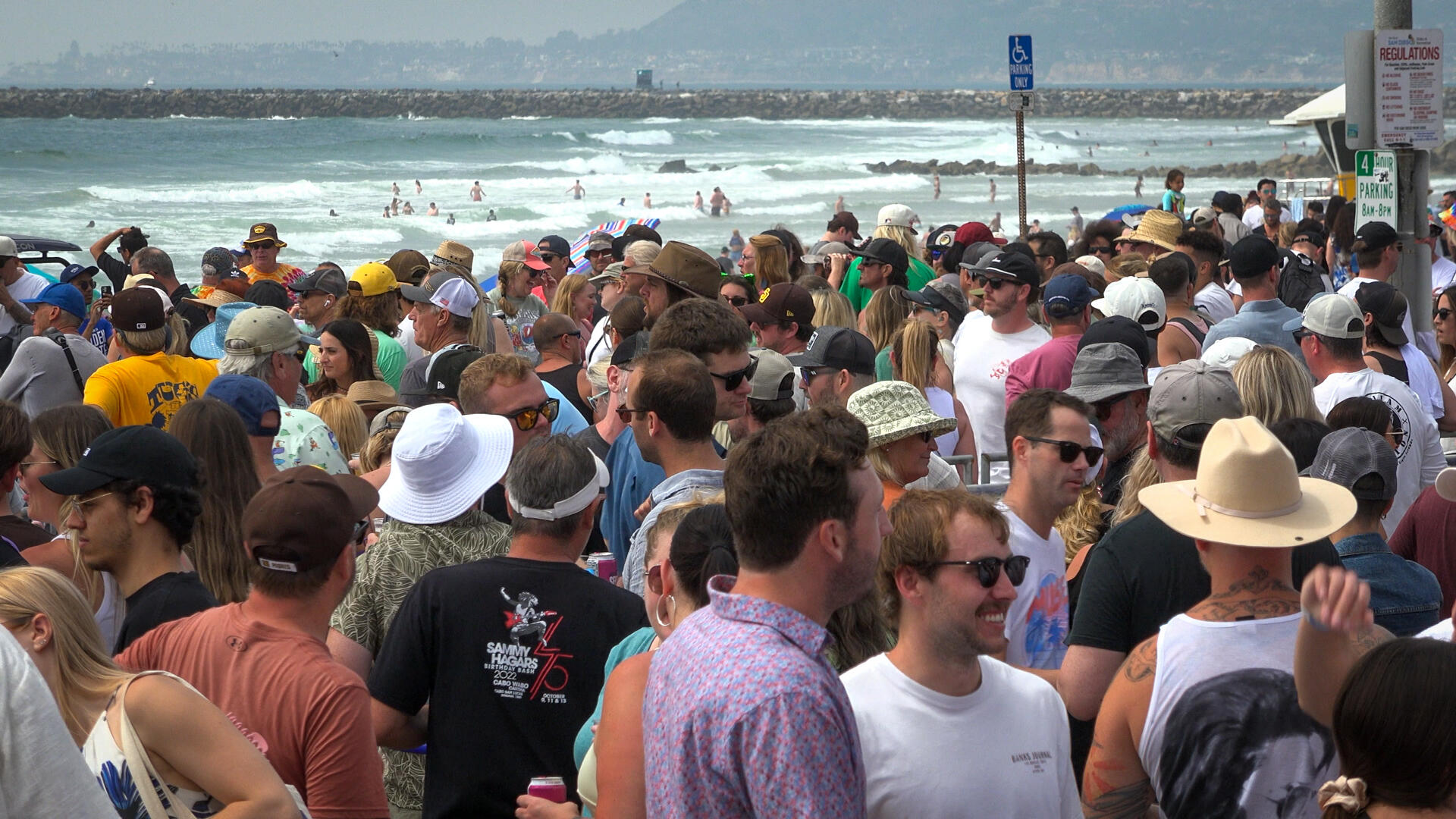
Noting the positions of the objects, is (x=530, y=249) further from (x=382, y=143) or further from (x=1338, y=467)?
(x=382, y=143)

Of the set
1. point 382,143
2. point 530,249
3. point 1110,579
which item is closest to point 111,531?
point 1110,579

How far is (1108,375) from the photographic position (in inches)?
178

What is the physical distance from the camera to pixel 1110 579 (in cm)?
304

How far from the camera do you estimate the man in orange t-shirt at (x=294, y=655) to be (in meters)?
2.74

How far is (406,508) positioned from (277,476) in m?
0.77

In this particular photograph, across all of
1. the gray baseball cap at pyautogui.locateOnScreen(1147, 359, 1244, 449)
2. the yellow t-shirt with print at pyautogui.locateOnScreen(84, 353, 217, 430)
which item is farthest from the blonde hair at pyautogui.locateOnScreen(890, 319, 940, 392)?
the yellow t-shirt with print at pyautogui.locateOnScreen(84, 353, 217, 430)

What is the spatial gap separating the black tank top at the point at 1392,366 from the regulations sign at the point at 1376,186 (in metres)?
2.41

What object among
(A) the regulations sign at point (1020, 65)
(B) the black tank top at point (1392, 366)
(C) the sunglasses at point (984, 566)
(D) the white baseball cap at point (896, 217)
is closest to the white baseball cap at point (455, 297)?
(D) the white baseball cap at point (896, 217)

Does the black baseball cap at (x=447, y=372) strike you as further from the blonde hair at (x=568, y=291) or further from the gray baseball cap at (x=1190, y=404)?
the gray baseball cap at (x=1190, y=404)

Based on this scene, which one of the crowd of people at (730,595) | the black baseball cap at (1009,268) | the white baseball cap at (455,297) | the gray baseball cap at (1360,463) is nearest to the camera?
the crowd of people at (730,595)

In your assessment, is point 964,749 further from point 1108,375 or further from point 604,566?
point 1108,375

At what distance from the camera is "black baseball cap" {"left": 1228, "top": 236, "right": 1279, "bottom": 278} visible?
21.6 ft

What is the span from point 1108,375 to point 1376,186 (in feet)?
14.4

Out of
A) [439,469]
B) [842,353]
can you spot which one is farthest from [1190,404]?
[439,469]
